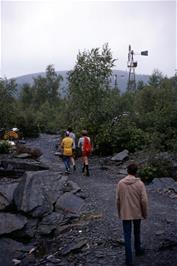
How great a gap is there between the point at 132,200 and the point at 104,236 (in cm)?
243

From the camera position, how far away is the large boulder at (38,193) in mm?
13531

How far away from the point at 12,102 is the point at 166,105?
442 inches

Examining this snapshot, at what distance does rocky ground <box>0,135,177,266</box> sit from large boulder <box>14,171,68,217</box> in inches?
35.1

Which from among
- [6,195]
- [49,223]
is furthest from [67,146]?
[49,223]

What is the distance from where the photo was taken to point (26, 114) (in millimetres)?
37594

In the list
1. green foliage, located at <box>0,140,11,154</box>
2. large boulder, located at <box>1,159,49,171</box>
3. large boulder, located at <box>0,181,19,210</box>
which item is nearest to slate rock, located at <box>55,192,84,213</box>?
large boulder, located at <box>0,181,19,210</box>

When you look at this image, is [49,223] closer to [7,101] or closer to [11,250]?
[11,250]

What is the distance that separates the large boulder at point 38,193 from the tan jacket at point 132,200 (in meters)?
4.98

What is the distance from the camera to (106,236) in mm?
Answer: 10969

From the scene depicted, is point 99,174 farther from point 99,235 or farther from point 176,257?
point 176,257

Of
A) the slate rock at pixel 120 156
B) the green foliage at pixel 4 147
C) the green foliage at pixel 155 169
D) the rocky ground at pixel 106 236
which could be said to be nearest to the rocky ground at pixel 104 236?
the rocky ground at pixel 106 236

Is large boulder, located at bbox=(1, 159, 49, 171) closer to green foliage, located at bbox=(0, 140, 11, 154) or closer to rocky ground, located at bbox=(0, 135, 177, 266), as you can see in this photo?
rocky ground, located at bbox=(0, 135, 177, 266)

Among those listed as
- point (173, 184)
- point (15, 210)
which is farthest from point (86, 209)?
point (173, 184)

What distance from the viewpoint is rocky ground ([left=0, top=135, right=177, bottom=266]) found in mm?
9773
